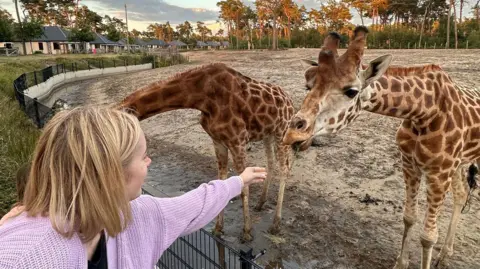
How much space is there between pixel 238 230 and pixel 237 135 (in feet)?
5.29

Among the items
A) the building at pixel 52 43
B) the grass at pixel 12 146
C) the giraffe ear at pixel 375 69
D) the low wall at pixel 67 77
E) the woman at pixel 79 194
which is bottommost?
the grass at pixel 12 146

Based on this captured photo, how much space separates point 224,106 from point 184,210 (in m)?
3.20

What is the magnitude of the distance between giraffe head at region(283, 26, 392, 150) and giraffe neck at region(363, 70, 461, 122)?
34cm

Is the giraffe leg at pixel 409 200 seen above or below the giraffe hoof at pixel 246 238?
above

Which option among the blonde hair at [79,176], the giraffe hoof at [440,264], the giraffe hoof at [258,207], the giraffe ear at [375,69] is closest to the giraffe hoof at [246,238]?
the giraffe hoof at [258,207]

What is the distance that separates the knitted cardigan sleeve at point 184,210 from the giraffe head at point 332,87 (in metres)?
0.99

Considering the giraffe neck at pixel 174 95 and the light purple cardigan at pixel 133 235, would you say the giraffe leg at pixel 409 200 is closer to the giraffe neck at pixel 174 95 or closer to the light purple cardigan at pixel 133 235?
the giraffe neck at pixel 174 95

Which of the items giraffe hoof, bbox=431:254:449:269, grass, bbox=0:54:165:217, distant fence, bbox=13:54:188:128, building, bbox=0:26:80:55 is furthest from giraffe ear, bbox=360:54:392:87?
building, bbox=0:26:80:55

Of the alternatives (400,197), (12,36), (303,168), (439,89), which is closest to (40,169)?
(439,89)

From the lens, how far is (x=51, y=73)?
21.7 meters

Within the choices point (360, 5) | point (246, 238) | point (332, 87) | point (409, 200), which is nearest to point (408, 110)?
point (332, 87)

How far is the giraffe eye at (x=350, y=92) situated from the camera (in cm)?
284

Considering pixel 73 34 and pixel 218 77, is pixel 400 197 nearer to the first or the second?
pixel 218 77

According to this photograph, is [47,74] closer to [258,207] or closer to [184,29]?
[258,207]
